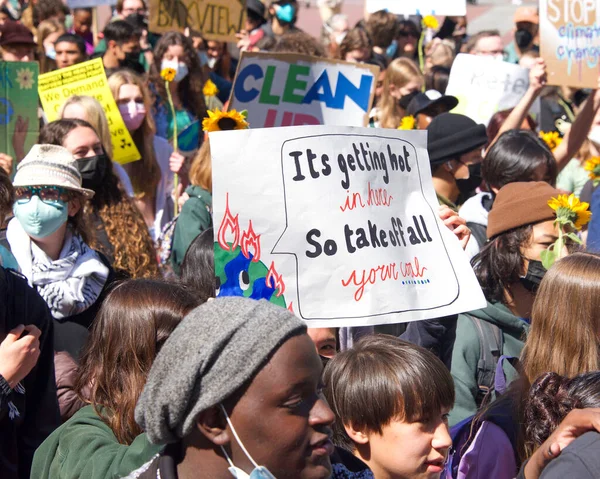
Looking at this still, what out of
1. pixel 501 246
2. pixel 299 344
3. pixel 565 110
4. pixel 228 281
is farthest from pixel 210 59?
pixel 299 344

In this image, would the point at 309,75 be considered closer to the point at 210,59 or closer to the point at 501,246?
the point at 501,246

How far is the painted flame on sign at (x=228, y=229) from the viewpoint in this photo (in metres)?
3.09

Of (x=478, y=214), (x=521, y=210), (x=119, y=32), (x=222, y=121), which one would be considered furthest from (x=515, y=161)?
(x=119, y=32)

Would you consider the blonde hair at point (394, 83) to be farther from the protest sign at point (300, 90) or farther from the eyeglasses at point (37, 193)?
the eyeglasses at point (37, 193)

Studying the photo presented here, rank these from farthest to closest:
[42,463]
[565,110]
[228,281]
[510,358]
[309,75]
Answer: [565,110]
[309,75]
[510,358]
[228,281]
[42,463]

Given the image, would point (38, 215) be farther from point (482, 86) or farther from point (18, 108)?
point (482, 86)

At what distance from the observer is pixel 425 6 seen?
8484 millimetres

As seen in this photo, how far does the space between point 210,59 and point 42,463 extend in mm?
7434

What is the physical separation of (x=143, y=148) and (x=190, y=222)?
154 centimetres

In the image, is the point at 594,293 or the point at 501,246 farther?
the point at 501,246

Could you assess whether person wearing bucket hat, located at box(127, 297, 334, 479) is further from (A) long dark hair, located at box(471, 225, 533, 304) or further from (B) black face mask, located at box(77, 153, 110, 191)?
(B) black face mask, located at box(77, 153, 110, 191)

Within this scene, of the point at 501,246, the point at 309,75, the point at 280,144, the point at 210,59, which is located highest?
the point at 280,144

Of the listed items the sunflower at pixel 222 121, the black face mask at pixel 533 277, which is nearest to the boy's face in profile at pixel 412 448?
the black face mask at pixel 533 277

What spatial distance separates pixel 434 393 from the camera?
2.85 m
